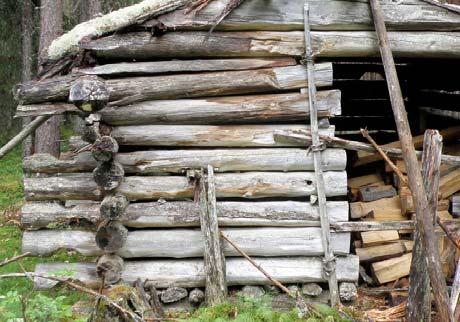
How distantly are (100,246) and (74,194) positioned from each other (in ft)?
2.31

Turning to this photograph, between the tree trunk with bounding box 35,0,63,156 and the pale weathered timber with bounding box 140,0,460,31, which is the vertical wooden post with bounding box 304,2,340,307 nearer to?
the pale weathered timber with bounding box 140,0,460,31

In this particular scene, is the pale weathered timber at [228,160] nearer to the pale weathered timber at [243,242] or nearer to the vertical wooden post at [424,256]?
the pale weathered timber at [243,242]

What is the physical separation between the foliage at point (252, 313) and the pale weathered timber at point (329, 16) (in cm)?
300

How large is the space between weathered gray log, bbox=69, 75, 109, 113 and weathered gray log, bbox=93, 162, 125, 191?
619 mm

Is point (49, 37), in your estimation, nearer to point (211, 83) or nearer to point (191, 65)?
point (191, 65)

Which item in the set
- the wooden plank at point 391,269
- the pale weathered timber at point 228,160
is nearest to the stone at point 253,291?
the pale weathered timber at point 228,160

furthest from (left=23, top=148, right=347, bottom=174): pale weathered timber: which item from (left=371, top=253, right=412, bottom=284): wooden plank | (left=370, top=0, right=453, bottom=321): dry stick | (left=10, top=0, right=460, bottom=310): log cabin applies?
(left=371, top=253, right=412, bottom=284): wooden plank

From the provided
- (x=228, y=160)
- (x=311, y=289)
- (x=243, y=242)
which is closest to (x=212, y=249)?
(x=243, y=242)

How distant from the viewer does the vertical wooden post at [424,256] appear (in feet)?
16.5

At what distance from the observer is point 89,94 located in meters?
5.07

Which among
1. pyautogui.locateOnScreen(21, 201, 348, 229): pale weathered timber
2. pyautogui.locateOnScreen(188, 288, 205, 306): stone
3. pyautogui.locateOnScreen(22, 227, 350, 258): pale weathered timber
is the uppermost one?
pyautogui.locateOnScreen(21, 201, 348, 229): pale weathered timber

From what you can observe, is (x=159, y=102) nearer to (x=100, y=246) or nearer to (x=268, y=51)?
(x=268, y=51)

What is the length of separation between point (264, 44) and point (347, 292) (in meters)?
2.92

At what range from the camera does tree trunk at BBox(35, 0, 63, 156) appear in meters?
11.5
